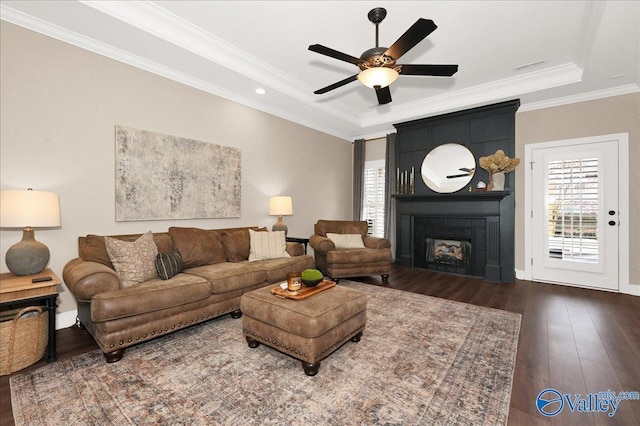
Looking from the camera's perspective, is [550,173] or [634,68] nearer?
[634,68]

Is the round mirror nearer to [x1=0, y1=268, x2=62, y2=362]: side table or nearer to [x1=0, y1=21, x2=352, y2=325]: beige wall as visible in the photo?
[x1=0, y1=21, x2=352, y2=325]: beige wall

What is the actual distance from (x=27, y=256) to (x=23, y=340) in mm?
703

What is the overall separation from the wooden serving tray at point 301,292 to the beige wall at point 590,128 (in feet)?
13.3

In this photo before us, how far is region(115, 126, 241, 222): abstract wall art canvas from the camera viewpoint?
3.24 meters

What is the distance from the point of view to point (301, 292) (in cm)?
238

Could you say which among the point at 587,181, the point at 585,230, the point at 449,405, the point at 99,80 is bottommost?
the point at 449,405

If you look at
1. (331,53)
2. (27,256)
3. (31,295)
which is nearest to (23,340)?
(31,295)

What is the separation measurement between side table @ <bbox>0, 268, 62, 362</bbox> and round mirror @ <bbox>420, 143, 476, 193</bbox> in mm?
5526

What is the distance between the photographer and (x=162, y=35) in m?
2.93

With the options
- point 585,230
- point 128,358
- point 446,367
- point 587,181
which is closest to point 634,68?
point 587,181

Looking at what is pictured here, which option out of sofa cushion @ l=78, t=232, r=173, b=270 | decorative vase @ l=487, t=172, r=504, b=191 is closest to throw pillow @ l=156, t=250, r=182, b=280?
sofa cushion @ l=78, t=232, r=173, b=270

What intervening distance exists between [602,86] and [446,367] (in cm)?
469

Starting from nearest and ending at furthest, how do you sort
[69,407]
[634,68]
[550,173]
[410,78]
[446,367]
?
1. [69,407]
2. [446,367]
3. [634,68]
4. [410,78]
5. [550,173]

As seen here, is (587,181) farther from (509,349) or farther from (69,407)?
(69,407)
